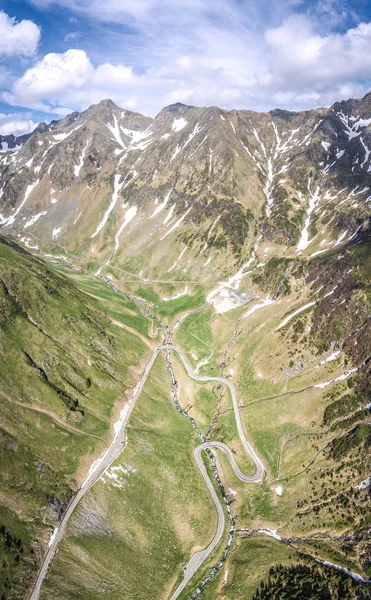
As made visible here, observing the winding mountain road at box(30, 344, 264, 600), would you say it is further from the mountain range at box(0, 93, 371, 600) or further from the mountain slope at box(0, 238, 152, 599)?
the mountain slope at box(0, 238, 152, 599)

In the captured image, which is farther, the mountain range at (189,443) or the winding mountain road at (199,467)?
the winding mountain road at (199,467)

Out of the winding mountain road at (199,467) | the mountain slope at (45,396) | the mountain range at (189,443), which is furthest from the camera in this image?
the mountain slope at (45,396)

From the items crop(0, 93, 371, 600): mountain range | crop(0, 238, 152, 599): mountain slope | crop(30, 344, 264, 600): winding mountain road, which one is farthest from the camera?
crop(0, 238, 152, 599): mountain slope

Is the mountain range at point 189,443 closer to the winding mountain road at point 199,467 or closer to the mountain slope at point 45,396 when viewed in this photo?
the mountain slope at point 45,396

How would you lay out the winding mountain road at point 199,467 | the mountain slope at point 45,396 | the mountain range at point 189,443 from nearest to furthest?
1. the mountain range at point 189,443
2. the winding mountain road at point 199,467
3. the mountain slope at point 45,396

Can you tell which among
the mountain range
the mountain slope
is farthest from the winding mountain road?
the mountain slope

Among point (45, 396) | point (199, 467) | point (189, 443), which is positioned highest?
point (45, 396)

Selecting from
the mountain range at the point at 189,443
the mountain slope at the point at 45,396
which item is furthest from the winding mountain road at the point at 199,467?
the mountain slope at the point at 45,396

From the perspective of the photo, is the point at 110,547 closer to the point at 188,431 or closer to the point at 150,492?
the point at 150,492

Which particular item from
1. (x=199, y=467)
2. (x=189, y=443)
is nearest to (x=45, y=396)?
(x=189, y=443)

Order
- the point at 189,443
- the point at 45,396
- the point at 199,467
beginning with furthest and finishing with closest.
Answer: the point at 189,443
the point at 45,396
the point at 199,467

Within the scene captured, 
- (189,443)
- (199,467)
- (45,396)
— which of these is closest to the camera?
(199,467)

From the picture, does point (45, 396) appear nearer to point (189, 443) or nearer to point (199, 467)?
point (189, 443)
